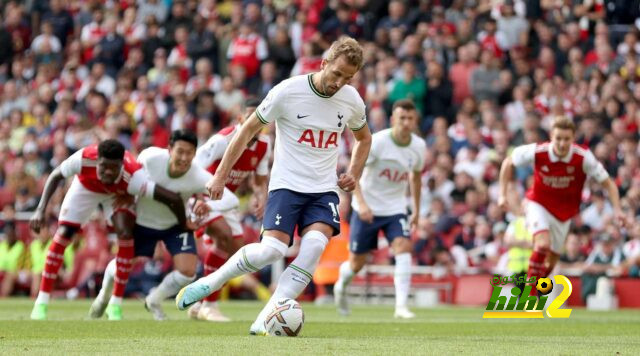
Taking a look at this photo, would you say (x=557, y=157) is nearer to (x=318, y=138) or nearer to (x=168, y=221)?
(x=168, y=221)

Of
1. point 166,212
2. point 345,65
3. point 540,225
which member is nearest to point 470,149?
point 540,225

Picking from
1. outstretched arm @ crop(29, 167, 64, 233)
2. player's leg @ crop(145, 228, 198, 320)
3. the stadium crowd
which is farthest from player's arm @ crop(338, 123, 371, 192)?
the stadium crowd

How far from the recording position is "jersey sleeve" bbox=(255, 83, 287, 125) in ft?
32.0

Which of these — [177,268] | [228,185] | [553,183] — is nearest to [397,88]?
[553,183]

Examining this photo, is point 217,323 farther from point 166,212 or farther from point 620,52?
point 620,52

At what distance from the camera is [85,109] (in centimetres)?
2664

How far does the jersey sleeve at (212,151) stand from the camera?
1358 centimetres

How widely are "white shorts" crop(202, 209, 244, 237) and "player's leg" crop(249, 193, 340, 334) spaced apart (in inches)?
148

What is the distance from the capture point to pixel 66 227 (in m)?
13.4

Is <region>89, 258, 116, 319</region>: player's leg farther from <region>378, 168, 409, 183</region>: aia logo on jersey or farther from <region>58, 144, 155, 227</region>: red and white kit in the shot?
<region>378, 168, 409, 183</region>: aia logo on jersey

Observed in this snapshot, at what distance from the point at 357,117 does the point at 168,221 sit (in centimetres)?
390

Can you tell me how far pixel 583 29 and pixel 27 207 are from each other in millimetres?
11387

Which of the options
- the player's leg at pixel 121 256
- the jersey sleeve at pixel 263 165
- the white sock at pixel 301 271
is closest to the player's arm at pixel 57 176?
the player's leg at pixel 121 256

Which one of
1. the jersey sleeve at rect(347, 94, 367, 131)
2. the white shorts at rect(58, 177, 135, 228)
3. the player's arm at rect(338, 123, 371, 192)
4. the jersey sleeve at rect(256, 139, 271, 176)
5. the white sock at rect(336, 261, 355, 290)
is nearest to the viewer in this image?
the jersey sleeve at rect(347, 94, 367, 131)
